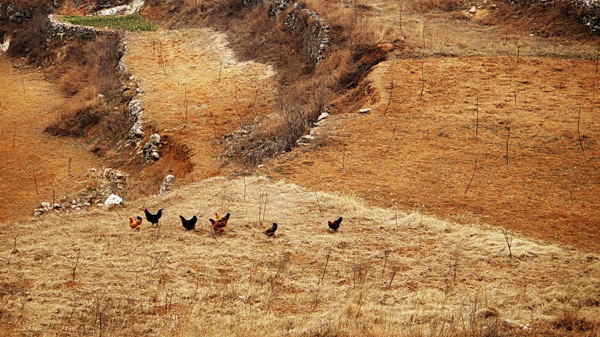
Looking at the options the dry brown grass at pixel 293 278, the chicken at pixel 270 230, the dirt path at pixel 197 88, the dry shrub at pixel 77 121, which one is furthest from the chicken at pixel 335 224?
the dry shrub at pixel 77 121

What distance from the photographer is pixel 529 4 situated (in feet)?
77.0

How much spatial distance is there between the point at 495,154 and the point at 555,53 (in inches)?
304

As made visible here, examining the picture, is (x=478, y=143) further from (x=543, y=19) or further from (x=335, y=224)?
(x=543, y=19)

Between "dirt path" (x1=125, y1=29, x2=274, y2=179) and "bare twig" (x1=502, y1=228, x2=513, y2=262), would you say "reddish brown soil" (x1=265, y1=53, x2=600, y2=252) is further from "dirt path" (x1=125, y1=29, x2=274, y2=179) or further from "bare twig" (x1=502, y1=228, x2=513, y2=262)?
"dirt path" (x1=125, y1=29, x2=274, y2=179)

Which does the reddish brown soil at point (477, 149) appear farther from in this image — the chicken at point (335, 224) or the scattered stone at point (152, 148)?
the scattered stone at point (152, 148)

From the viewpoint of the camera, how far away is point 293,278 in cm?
958

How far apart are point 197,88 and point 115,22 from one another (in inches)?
461

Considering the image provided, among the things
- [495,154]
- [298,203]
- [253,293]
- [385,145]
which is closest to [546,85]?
[495,154]

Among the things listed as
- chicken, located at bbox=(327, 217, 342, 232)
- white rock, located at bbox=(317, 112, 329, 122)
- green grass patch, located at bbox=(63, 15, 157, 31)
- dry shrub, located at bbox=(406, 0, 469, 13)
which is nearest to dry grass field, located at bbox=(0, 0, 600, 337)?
chicken, located at bbox=(327, 217, 342, 232)

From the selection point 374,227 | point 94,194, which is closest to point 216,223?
point 374,227

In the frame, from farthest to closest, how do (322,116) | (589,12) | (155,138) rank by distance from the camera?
(589,12) → (155,138) → (322,116)

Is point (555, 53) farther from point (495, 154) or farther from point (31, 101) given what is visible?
point (31, 101)

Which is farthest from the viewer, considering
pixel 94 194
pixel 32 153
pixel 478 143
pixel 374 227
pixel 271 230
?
pixel 32 153

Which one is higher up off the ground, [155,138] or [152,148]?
[155,138]
